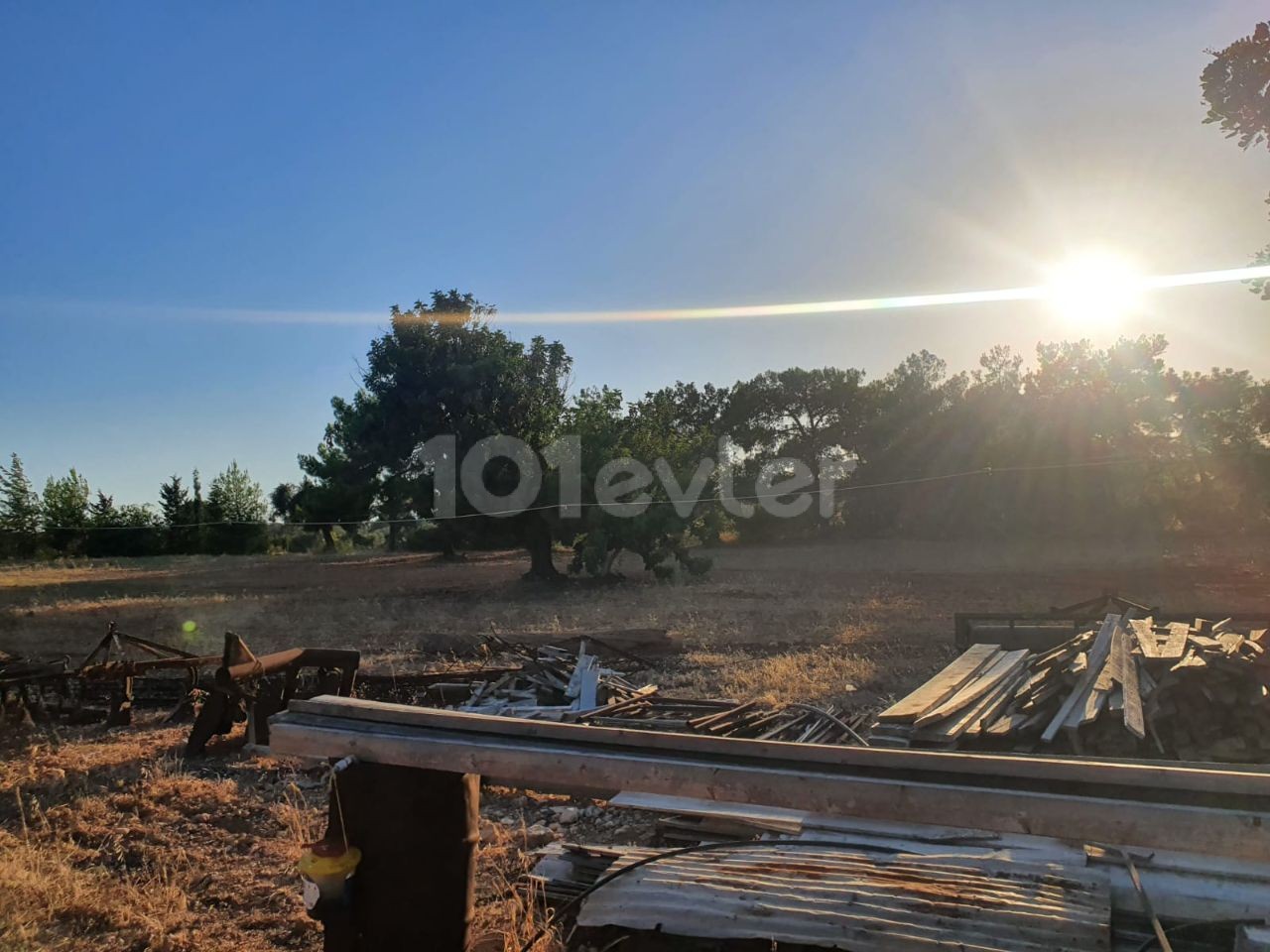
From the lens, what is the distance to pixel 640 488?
23.6 m

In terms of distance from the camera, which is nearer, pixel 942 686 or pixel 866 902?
pixel 866 902

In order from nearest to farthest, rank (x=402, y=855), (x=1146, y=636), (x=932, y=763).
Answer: (x=932, y=763)
(x=402, y=855)
(x=1146, y=636)

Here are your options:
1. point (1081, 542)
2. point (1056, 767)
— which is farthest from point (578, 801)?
point (1081, 542)

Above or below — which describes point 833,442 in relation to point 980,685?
above

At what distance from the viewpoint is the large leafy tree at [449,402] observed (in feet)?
84.0

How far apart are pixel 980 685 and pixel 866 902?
19.0ft

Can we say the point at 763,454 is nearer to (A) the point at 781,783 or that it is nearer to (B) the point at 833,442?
(B) the point at 833,442

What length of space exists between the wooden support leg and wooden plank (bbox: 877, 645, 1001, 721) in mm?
4739

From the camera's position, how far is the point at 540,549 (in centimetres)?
2627

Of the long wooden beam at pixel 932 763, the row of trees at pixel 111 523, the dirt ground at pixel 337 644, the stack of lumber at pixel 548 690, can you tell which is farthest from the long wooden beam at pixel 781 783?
the row of trees at pixel 111 523

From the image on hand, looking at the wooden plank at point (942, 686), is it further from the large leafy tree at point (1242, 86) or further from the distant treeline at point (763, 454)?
the distant treeline at point (763, 454)

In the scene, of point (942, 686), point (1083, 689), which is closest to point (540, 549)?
A: point (942, 686)

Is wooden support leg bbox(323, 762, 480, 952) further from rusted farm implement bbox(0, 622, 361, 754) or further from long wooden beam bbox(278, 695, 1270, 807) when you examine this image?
rusted farm implement bbox(0, 622, 361, 754)

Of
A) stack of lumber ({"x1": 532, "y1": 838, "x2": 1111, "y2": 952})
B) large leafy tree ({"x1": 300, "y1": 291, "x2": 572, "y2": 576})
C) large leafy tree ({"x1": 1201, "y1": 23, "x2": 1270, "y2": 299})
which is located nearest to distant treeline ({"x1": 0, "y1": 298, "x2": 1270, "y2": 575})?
large leafy tree ({"x1": 300, "y1": 291, "x2": 572, "y2": 576})
